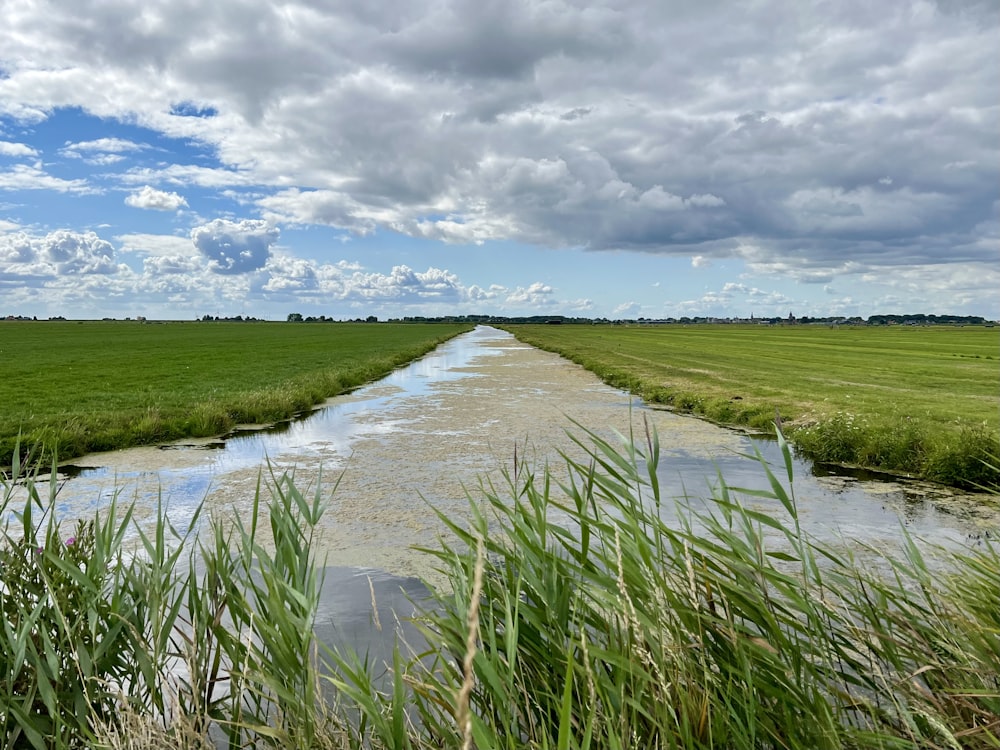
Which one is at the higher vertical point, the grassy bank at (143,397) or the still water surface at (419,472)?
the grassy bank at (143,397)

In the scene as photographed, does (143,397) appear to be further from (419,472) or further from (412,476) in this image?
(412,476)

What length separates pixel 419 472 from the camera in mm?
11016

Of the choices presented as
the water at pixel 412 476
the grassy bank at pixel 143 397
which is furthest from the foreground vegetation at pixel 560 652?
the grassy bank at pixel 143 397

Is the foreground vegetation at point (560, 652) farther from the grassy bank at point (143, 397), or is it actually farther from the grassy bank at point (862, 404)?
the grassy bank at point (143, 397)

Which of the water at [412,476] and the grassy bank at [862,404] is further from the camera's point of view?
the grassy bank at [862,404]

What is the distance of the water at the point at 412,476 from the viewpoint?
744cm

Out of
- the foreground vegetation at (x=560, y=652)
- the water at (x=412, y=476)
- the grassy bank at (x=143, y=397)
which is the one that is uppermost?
the foreground vegetation at (x=560, y=652)

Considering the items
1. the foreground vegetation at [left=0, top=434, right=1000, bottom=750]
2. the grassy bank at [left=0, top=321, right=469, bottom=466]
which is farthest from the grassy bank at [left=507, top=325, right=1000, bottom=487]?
the grassy bank at [left=0, top=321, right=469, bottom=466]

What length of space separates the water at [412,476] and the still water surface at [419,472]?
0.11ft

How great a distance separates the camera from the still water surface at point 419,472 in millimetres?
7910

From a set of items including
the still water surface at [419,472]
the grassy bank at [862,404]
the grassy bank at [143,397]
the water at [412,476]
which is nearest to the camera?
the water at [412,476]

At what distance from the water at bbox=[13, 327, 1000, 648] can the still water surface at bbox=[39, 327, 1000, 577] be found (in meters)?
0.03

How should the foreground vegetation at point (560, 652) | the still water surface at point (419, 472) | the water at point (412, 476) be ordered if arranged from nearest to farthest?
the foreground vegetation at point (560, 652), the water at point (412, 476), the still water surface at point (419, 472)

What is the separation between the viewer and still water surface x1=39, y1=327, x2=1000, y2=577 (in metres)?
7.91
